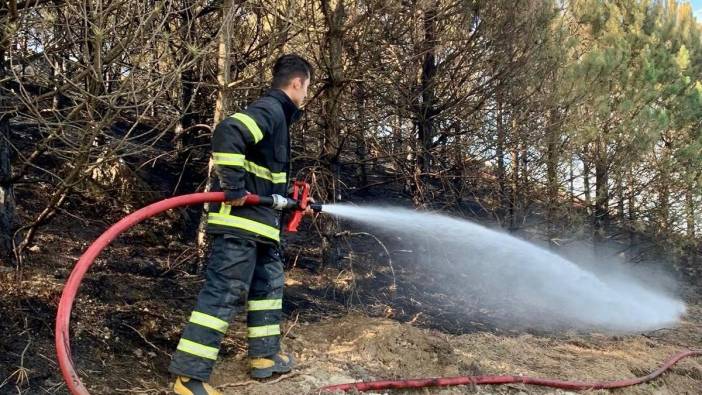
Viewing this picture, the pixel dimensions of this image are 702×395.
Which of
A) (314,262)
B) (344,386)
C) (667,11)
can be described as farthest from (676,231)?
(344,386)

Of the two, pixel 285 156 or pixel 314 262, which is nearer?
pixel 285 156

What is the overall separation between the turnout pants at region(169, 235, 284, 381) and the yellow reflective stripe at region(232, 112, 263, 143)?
1.99ft

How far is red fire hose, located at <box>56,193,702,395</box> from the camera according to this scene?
2539 millimetres

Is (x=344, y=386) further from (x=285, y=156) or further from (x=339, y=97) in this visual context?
(x=339, y=97)

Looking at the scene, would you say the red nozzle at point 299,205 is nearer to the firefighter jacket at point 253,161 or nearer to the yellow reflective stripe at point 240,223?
the firefighter jacket at point 253,161

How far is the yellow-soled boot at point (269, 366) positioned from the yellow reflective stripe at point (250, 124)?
143 cm

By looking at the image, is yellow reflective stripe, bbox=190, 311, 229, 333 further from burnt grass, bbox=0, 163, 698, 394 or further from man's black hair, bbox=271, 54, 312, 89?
man's black hair, bbox=271, 54, 312, 89

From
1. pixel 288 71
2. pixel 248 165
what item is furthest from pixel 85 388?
pixel 288 71

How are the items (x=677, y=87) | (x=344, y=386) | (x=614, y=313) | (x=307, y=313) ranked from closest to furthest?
(x=344, y=386) → (x=307, y=313) → (x=614, y=313) → (x=677, y=87)

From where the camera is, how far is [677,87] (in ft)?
34.2

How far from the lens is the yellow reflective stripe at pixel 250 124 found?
309 cm

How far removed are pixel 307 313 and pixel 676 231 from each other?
370 inches

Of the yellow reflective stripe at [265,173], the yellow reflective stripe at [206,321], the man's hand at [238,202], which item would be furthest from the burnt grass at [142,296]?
the yellow reflective stripe at [265,173]

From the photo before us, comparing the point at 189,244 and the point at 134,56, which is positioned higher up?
the point at 134,56
